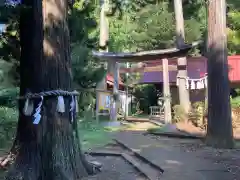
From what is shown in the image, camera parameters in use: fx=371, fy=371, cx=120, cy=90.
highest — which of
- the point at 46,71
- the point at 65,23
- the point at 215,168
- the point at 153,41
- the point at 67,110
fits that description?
the point at 153,41

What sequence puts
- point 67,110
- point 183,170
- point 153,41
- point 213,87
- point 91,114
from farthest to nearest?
point 153,41
point 91,114
point 213,87
point 183,170
point 67,110

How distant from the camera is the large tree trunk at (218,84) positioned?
1087 cm

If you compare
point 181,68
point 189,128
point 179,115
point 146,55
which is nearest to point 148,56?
point 146,55

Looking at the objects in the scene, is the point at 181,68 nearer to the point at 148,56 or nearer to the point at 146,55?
the point at 148,56

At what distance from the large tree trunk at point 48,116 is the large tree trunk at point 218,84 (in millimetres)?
5672

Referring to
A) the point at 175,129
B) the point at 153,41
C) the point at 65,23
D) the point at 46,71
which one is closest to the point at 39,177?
the point at 46,71

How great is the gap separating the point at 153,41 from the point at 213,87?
16.9 meters

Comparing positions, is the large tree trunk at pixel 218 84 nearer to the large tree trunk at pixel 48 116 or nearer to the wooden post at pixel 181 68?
the large tree trunk at pixel 48 116

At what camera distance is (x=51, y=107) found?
6023 mm

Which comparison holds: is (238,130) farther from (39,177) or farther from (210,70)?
(39,177)

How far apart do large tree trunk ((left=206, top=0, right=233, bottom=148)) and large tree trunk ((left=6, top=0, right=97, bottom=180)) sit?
18.6 ft

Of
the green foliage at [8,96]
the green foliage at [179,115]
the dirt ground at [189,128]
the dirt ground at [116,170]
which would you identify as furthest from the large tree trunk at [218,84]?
the green foliage at [179,115]

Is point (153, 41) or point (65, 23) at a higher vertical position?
point (153, 41)

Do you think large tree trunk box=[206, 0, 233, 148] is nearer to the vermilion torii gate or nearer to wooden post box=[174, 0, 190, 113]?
the vermilion torii gate
